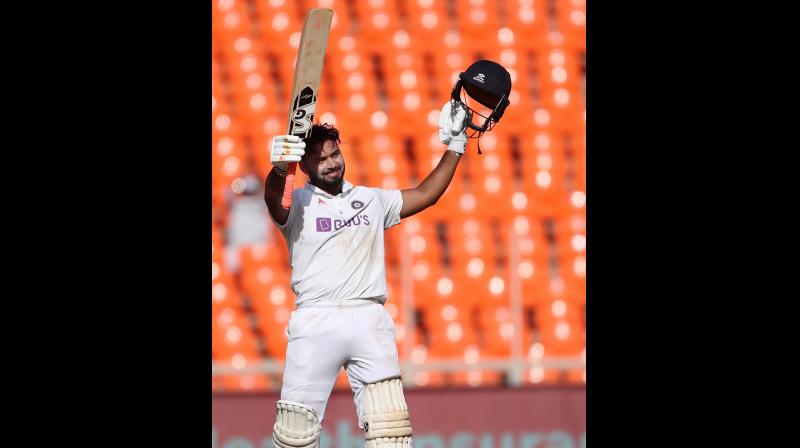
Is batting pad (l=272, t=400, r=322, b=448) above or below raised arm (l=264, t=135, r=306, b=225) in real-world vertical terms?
below

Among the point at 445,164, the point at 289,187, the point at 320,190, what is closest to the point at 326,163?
the point at 320,190

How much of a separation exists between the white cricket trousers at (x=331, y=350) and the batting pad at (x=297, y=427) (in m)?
0.03

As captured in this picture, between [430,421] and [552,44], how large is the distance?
8.86 ft

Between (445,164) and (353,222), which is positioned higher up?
(445,164)

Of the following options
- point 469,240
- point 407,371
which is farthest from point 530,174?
point 407,371

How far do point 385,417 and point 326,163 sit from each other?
36.2 inches

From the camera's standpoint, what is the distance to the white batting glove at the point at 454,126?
4723mm

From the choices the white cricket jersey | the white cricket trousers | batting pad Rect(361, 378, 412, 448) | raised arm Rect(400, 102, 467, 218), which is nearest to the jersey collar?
the white cricket jersey

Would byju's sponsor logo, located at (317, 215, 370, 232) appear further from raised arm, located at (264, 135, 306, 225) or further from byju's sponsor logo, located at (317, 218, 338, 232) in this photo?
raised arm, located at (264, 135, 306, 225)

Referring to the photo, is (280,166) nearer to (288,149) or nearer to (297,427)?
(288,149)

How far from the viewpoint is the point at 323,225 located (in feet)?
14.9

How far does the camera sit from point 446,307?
23.9 ft

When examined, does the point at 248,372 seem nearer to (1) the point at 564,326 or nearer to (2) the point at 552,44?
(1) the point at 564,326

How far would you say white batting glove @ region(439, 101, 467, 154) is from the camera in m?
4.72
